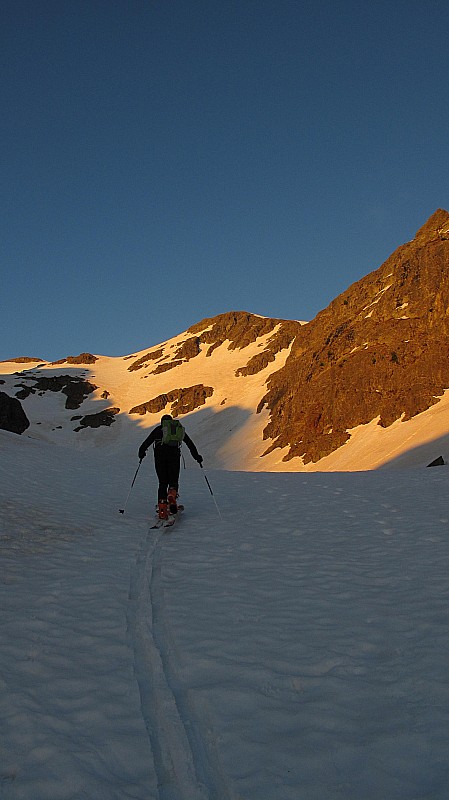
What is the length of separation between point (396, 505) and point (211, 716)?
9.46 metres

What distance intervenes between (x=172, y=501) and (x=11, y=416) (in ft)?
122

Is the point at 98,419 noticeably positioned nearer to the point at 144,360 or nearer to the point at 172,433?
the point at 144,360

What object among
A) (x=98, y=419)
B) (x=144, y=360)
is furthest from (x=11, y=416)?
(x=144, y=360)

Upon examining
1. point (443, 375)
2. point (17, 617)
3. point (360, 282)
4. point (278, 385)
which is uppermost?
point (360, 282)

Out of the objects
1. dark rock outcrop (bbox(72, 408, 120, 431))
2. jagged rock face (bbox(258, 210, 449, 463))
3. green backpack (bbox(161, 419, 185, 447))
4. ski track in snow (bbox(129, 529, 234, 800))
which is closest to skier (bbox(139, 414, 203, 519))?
green backpack (bbox(161, 419, 185, 447))

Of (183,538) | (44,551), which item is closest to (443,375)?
(183,538)

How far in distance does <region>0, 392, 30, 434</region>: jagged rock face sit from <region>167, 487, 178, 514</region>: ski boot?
35.7 meters

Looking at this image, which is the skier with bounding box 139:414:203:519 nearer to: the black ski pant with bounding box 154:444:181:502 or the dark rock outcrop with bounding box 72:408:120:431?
the black ski pant with bounding box 154:444:181:502

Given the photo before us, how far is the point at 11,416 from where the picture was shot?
42969mm

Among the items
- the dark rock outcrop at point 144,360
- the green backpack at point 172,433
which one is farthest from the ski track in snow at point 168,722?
the dark rock outcrop at point 144,360

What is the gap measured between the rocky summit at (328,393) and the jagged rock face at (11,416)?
2037 cm

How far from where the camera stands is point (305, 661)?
417 cm

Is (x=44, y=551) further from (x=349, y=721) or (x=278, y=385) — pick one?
(x=278, y=385)

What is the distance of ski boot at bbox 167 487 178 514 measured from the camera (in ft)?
35.3
